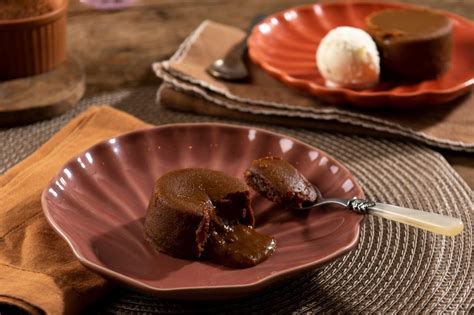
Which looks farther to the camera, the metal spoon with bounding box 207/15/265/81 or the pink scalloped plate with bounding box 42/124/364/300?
the metal spoon with bounding box 207/15/265/81

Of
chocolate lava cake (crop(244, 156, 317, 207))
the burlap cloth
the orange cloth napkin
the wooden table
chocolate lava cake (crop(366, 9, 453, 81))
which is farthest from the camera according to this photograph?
the wooden table

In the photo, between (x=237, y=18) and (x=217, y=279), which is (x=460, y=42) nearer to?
(x=237, y=18)

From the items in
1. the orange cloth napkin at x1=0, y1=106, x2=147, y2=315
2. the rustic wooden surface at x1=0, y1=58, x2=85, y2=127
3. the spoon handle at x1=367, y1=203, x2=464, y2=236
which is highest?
the spoon handle at x1=367, y1=203, x2=464, y2=236

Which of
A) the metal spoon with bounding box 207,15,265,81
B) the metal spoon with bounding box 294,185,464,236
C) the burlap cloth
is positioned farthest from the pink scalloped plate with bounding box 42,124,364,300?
the metal spoon with bounding box 207,15,265,81

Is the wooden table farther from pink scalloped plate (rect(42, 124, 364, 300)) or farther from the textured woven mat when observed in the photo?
pink scalloped plate (rect(42, 124, 364, 300))

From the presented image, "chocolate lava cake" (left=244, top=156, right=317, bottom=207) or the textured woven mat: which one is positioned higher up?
"chocolate lava cake" (left=244, top=156, right=317, bottom=207)

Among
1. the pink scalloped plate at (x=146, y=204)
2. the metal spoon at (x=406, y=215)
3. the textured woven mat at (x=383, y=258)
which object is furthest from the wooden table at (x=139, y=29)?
the metal spoon at (x=406, y=215)

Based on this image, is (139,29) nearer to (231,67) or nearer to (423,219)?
(231,67)
